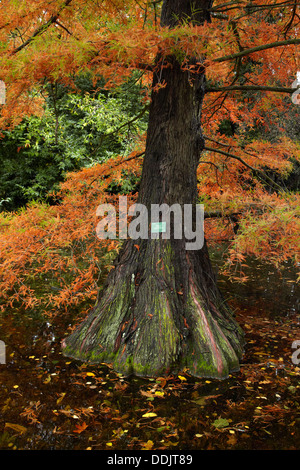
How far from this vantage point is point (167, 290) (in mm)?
3666

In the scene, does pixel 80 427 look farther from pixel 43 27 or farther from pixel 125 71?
pixel 43 27

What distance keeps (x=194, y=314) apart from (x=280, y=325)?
5.80 ft

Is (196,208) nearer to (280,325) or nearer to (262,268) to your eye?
(280,325)

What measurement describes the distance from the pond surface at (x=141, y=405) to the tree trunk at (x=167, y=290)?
16cm

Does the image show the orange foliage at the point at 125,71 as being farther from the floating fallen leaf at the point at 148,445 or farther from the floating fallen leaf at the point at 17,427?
the floating fallen leaf at the point at 148,445

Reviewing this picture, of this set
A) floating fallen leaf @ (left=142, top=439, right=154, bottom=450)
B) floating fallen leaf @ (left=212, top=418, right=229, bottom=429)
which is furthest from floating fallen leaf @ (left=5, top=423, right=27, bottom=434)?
floating fallen leaf @ (left=212, top=418, right=229, bottom=429)

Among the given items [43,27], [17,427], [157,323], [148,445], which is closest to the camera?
[148,445]

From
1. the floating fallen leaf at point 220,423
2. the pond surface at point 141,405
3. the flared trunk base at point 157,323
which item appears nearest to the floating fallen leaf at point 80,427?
the pond surface at point 141,405

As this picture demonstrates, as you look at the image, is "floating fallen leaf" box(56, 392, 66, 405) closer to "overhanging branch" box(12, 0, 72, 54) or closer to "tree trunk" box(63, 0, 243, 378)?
"tree trunk" box(63, 0, 243, 378)

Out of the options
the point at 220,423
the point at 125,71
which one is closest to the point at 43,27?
the point at 125,71

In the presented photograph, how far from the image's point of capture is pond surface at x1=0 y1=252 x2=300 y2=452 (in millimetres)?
2549

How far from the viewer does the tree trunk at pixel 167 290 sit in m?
3.50

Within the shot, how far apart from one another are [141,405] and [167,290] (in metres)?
1.07
